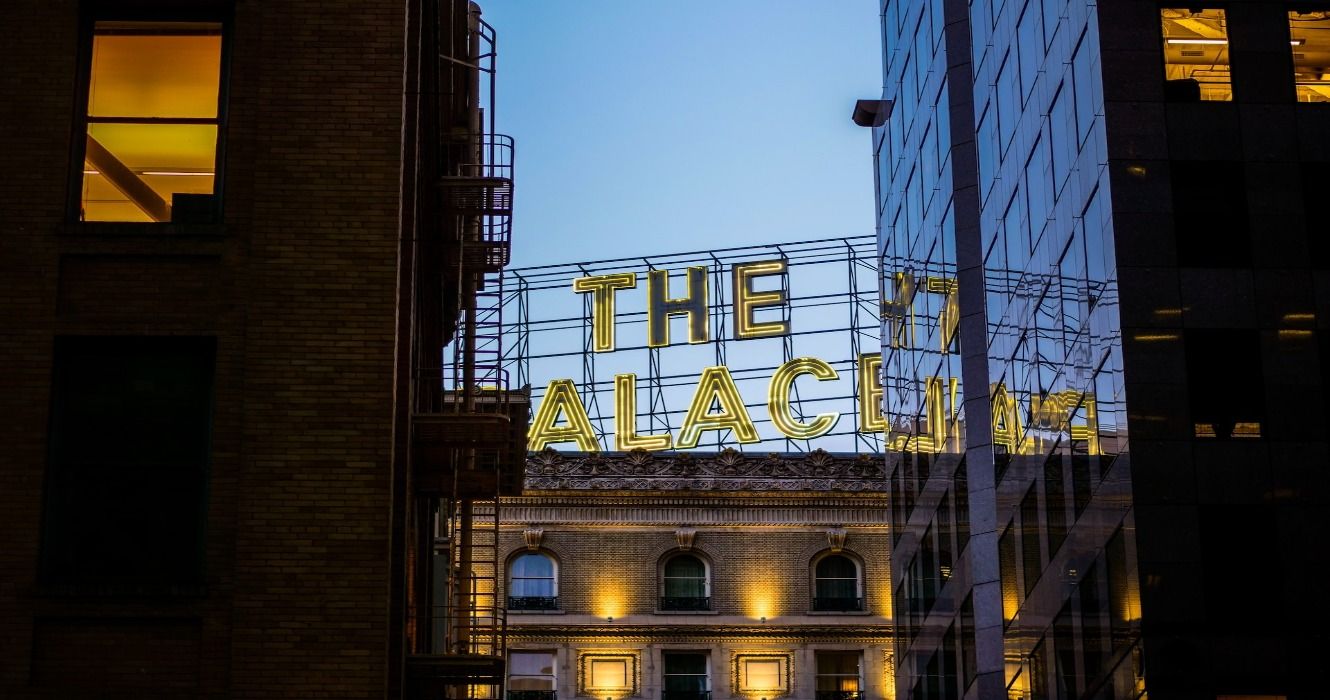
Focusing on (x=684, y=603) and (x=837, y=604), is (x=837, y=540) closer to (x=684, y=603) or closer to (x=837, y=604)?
(x=837, y=604)

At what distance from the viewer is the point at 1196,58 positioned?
3378cm

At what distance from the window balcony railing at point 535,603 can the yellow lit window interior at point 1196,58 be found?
35501mm

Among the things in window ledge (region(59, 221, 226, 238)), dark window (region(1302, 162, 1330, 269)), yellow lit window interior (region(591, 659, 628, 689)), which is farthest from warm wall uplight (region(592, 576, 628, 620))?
→ window ledge (region(59, 221, 226, 238))

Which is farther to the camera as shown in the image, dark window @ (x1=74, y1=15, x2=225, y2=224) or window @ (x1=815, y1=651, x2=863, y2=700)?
window @ (x1=815, y1=651, x2=863, y2=700)

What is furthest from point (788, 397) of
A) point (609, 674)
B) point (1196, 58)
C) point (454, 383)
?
point (454, 383)

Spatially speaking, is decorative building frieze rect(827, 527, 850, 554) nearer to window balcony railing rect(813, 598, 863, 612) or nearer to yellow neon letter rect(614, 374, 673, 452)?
window balcony railing rect(813, 598, 863, 612)

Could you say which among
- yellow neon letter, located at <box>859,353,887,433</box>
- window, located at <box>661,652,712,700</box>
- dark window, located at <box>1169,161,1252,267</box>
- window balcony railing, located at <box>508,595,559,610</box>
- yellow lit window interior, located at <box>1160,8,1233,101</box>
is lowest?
window, located at <box>661,652,712,700</box>

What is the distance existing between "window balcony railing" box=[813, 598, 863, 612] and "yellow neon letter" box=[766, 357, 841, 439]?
7166 mm

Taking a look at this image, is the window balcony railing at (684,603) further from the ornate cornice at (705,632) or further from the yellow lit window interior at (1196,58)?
the yellow lit window interior at (1196,58)

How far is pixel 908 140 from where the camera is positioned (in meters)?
53.3

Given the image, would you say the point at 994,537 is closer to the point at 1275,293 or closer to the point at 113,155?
the point at 1275,293

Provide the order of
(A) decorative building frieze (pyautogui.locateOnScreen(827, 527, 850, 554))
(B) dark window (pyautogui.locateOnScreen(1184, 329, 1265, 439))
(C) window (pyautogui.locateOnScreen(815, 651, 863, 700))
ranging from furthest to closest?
(A) decorative building frieze (pyautogui.locateOnScreen(827, 527, 850, 554)), (C) window (pyautogui.locateOnScreen(815, 651, 863, 700)), (B) dark window (pyautogui.locateOnScreen(1184, 329, 1265, 439))

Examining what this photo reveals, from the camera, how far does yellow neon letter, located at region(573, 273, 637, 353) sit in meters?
73.2

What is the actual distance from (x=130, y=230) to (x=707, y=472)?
48.2 m
